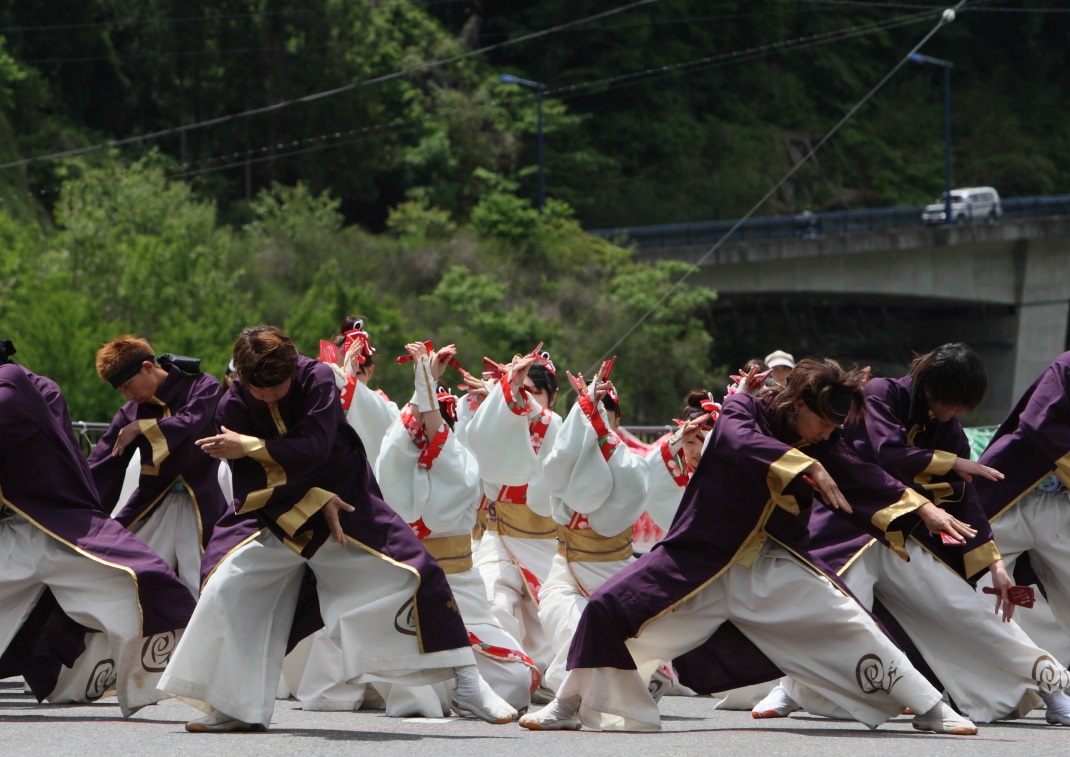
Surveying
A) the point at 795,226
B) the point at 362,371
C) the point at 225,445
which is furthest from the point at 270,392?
the point at 795,226

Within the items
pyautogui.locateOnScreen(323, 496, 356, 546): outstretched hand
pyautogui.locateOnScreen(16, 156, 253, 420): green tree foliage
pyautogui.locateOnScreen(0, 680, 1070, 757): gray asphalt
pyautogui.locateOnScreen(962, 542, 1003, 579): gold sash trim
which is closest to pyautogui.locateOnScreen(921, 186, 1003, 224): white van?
pyautogui.locateOnScreen(16, 156, 253, 420): green tree foliage

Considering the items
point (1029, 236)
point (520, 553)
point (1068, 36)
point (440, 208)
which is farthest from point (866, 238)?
point (520, 553)

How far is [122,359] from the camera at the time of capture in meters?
8.84

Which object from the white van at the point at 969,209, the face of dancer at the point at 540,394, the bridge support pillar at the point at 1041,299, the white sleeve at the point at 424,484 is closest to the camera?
the white sleeve at the point at 424,484

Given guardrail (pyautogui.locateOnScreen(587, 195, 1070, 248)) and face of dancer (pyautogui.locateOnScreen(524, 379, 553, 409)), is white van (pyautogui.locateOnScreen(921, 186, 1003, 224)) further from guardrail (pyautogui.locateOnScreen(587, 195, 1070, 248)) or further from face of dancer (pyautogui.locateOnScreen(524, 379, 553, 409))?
face of dancer (pyautogui.locateOnScreen(524, 379, 553, 409))

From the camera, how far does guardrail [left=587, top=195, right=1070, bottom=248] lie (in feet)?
136

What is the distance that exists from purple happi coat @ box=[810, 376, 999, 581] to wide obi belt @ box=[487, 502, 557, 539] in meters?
1.99

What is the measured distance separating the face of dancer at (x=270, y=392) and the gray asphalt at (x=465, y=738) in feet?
4.29

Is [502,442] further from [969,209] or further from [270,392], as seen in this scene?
[969,209]

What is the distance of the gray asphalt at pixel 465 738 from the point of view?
20.5 ft

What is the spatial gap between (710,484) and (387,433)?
6.76 feet

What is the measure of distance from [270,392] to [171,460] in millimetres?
2321

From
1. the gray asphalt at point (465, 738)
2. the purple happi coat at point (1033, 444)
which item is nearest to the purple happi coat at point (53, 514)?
the gray asphalt at point (465, 738)

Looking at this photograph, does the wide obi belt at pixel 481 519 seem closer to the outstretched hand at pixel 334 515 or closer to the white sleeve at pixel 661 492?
the white sleeve at pixel 661 492
